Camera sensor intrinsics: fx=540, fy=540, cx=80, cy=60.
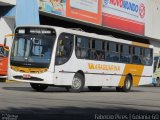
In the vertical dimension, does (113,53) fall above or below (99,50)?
below

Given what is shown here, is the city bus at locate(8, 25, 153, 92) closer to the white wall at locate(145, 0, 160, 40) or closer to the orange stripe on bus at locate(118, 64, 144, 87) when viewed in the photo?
the orange stripe on bus at locate(118, 64, 144, 87)

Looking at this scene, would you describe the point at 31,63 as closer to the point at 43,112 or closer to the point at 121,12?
the point at 43,112

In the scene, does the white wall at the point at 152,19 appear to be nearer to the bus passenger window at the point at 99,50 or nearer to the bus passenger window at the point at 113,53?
the bus passenger window at the point at 113,53

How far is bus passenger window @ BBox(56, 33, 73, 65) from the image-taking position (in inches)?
826

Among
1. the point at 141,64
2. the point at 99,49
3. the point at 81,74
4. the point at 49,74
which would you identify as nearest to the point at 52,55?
the point at 49,74

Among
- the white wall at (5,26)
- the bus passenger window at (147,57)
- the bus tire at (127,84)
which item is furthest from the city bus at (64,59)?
the white wall at (5,26)

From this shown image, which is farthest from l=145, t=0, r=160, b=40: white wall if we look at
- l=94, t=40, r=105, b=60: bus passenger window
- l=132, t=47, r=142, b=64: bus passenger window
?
l=94, t=40, r=105, b=60: bus passenger window

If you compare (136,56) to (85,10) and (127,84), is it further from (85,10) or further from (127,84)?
(85,10)

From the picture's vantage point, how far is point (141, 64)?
91.5 feet

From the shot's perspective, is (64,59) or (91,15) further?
(91,15)

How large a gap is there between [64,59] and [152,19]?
4246cm

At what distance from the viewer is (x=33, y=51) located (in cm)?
2091

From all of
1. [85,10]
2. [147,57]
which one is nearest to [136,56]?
[147,57]

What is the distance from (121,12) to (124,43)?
1095 inches
